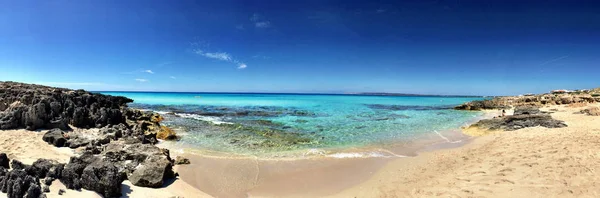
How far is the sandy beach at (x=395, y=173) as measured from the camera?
7.15 m

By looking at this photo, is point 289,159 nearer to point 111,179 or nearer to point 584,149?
point 111,179

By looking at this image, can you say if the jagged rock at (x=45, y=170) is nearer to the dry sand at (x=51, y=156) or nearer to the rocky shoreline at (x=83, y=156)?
the rocky shoreline at (x=83, y=156)

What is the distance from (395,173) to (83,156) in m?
9.44

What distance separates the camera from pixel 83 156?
769 centimetres

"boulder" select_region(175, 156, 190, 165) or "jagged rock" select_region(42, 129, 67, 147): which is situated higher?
"jagged rock" select_region(42, 129, 67, 147)

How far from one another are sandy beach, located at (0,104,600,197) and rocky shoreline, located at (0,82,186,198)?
30 centimetres

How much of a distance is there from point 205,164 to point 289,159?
328cm

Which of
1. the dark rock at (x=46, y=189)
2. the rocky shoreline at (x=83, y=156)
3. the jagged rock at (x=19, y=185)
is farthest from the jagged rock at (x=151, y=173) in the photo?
the jagged rock at (x=19, y=185)

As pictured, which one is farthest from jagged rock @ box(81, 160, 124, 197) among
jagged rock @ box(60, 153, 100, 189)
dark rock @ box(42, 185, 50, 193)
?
dark rock @ box(42, 185, 50, 193)

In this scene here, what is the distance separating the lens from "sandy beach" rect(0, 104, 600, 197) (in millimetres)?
7148

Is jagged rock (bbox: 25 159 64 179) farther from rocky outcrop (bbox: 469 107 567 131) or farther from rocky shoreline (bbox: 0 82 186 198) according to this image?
rocky outcrop (bbox: 469 107 567 131)

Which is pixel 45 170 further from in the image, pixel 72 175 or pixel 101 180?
pixel 101 180

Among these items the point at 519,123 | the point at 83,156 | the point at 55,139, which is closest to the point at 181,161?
the point at 83,156

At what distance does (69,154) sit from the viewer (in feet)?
32.4
